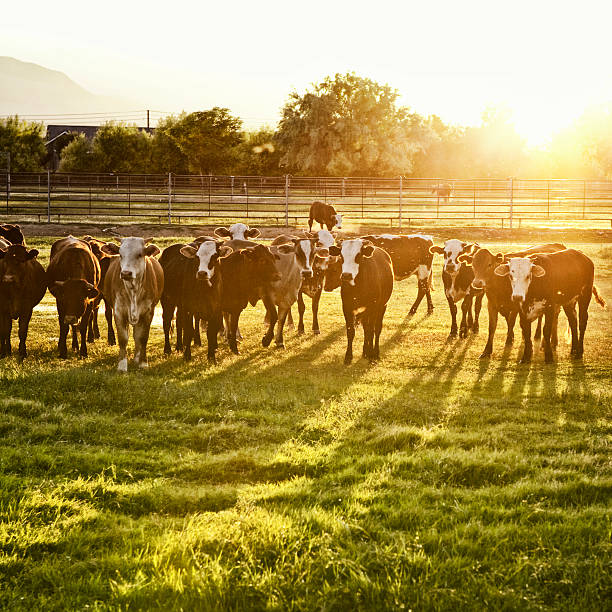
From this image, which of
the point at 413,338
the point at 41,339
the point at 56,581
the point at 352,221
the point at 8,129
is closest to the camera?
the point at 56,581

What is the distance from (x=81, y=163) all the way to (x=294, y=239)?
4851 cm

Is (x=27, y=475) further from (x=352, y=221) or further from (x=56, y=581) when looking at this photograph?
(x=352, y=221)

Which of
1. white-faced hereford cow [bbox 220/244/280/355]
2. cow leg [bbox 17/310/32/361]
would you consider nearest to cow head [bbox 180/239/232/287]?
white-faced hereford cow [bbox 220/244/280/355]

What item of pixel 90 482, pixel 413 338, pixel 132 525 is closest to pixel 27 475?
pixel 90 482

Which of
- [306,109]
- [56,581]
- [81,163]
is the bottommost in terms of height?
[56,581]

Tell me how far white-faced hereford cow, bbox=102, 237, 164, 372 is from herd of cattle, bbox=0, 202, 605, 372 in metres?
0.01

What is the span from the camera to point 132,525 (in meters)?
5.41

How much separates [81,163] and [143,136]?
17.5 ft

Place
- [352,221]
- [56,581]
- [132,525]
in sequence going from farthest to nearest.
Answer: [352,221], [132,525], [56,581]

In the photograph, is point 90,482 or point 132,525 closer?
point 132,525

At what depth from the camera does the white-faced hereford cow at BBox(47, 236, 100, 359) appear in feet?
37.1

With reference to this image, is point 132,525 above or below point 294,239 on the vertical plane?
below

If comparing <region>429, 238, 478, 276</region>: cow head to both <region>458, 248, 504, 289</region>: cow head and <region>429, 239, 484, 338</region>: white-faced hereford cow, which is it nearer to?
<region>429, 239, 484, 338</region>: white-faced hereford cow

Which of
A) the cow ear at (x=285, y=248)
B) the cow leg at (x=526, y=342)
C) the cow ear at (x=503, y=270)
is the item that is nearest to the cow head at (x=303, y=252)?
the cow ear at (x=285, y=248)
